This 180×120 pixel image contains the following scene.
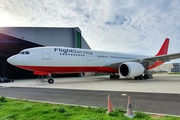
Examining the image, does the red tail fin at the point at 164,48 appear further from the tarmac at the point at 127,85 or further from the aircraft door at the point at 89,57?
the aircraft door at the point at 89,57

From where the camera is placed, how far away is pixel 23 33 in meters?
25.3

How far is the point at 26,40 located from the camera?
2494 cm

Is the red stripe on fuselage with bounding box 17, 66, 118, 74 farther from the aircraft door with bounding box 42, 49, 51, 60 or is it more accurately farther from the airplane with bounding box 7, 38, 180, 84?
the aircraft door with bounding box 42, 49, 51, 60

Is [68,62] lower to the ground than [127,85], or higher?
higher

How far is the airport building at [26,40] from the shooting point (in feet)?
81.4

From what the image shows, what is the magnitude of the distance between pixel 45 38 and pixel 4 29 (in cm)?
699

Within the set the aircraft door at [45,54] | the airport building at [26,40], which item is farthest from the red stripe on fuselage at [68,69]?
the airport building at [26,40]

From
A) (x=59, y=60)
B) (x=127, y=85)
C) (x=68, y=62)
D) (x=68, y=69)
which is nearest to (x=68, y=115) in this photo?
(x=127, y=85)

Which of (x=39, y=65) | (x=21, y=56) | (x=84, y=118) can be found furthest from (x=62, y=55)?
(x=84, y=118)

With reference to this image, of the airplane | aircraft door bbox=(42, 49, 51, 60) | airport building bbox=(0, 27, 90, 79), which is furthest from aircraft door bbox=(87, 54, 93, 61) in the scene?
airport building bbox=(0, 27, 90, 79)

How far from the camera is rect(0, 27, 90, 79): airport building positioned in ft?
81.4

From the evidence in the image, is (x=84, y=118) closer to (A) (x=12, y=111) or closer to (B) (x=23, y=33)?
(A) (x=12, y=111)

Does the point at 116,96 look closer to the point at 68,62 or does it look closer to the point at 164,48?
the point at 68,62

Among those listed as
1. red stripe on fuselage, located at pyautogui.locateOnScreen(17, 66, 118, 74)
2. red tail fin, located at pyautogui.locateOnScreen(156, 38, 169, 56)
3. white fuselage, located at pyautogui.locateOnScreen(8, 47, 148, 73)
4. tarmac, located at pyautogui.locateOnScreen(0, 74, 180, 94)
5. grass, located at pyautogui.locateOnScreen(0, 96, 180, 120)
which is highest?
red tail fin, located at pyautogui.locateOnScreen(156, 38, 169, 56)
